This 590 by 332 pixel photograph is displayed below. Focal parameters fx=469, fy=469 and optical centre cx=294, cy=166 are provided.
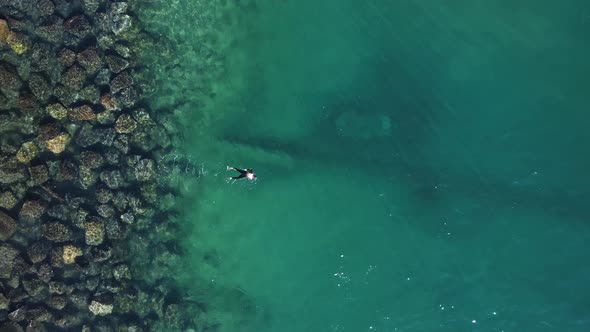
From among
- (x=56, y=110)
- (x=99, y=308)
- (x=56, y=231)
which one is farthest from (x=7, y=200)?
(x=99, y=308)

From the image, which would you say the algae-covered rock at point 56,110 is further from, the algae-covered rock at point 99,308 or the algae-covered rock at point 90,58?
the algae-covered rock at point 99,308

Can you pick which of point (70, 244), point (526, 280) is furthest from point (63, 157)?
point (526, 280)

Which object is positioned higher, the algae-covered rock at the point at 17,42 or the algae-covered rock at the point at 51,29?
the algae-covered rock at the point at 51,29

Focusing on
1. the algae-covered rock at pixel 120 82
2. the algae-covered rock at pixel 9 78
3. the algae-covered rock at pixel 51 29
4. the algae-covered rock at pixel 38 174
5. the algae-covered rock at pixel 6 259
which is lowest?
the algae-covered rock at pixel 6 259

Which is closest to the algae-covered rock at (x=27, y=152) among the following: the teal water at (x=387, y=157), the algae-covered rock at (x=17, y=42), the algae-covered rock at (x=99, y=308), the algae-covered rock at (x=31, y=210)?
the algae-covered rock at (x=31, y=210)

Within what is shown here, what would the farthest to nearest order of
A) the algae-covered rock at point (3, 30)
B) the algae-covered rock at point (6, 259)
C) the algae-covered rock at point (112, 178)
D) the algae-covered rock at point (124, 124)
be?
the algae-covered rock at point (112, 178) → the algae-covered rock at point (124, 124) → the algae-covered rock at point (6, 259) → the algae-covered rock at point (3, 30)

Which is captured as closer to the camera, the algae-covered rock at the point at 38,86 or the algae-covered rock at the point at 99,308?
the algae-covered rock at the point at 38,86

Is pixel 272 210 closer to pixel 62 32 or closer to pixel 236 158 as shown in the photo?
pixel 236 158

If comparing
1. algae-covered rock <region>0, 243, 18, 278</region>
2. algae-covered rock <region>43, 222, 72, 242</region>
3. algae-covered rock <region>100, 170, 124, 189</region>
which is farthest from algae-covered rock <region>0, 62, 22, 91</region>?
algae-covered rock <region>0, 243, 18, 278</region>
